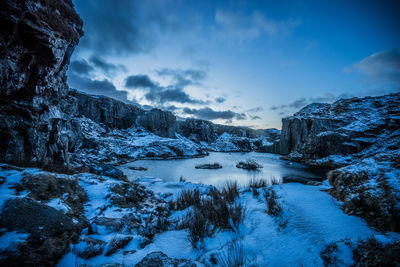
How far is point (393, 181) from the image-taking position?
402 cm

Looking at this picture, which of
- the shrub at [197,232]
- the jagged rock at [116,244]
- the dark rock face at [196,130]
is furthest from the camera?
the dark rock face at [196,130]

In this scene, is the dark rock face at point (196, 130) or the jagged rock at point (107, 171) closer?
the jagged rock at point (107, 171)

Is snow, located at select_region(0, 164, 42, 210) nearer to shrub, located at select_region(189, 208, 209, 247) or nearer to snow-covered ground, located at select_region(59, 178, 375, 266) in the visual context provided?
snow-covered ground, located at select_region(59, 178, 375, 266)

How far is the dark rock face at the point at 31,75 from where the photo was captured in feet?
18.6

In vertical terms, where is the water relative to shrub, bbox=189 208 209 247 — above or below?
below

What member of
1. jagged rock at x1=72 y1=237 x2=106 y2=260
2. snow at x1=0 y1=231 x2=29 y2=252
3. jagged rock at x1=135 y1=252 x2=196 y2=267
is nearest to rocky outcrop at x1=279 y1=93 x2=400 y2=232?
jagged rock at x1=135 y1=252 x2=196 y2=267

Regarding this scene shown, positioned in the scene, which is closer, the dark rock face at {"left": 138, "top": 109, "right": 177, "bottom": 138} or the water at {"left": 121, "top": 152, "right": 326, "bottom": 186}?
the water at {"left": 121, "top": 152, "right": 326, "bottom": 186}

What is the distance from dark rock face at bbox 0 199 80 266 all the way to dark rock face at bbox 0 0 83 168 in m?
4.66

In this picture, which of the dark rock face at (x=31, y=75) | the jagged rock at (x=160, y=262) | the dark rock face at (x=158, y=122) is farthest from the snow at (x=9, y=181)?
the dark rock face at (x=158, y=122)

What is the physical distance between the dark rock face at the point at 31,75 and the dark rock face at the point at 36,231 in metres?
4.66

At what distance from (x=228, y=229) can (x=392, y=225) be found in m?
3.49

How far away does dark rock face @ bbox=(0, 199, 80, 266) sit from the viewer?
6.44 ft

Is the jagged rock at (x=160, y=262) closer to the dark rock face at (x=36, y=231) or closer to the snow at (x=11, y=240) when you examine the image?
the dark rock face at (x=36, y=231)

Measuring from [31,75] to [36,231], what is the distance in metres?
8.37
